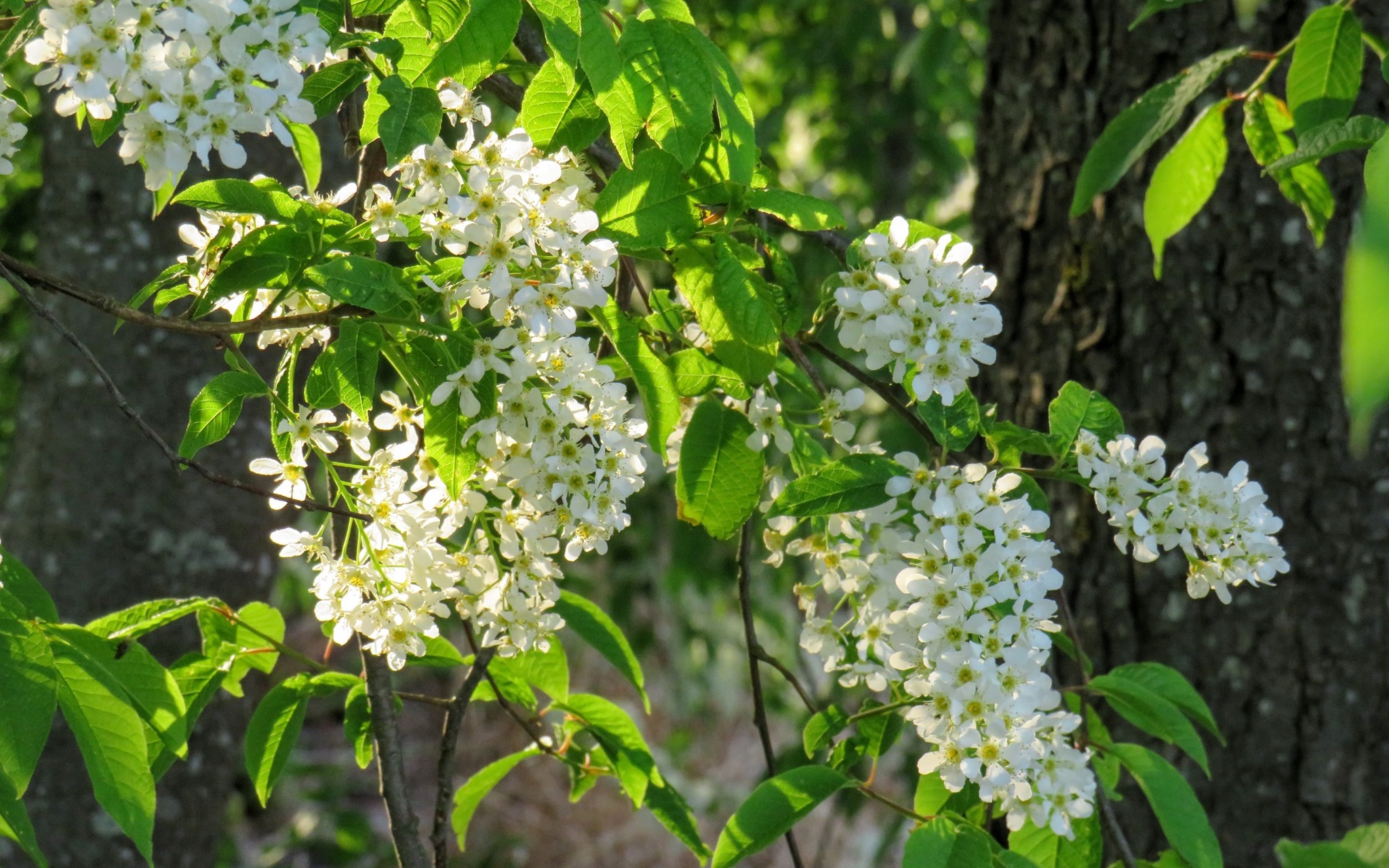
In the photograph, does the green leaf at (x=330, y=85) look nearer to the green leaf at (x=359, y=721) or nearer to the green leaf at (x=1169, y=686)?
the green leaf at (x=359, y=721)

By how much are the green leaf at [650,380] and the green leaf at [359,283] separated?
174 millimetres

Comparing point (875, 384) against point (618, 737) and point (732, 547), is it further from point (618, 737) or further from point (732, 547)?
point (732, 547)

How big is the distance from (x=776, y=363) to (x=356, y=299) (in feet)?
1.33

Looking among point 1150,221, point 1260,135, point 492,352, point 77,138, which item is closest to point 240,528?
point 77,138

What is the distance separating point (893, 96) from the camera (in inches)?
144

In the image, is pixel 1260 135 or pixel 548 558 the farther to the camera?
pixel 1260 135

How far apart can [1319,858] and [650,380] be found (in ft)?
1.66

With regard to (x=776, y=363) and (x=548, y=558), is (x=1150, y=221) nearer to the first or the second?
(x=776, y=363)

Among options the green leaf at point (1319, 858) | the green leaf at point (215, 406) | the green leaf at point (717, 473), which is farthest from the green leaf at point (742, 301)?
the green leaf at point (1319, 858)

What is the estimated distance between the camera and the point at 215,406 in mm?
852

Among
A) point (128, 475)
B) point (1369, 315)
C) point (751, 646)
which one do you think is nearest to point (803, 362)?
point (751, 646)

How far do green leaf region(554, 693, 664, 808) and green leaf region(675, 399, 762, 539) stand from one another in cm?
31

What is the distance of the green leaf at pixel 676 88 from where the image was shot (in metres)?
0.76

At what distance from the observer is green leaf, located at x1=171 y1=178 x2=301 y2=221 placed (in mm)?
770
